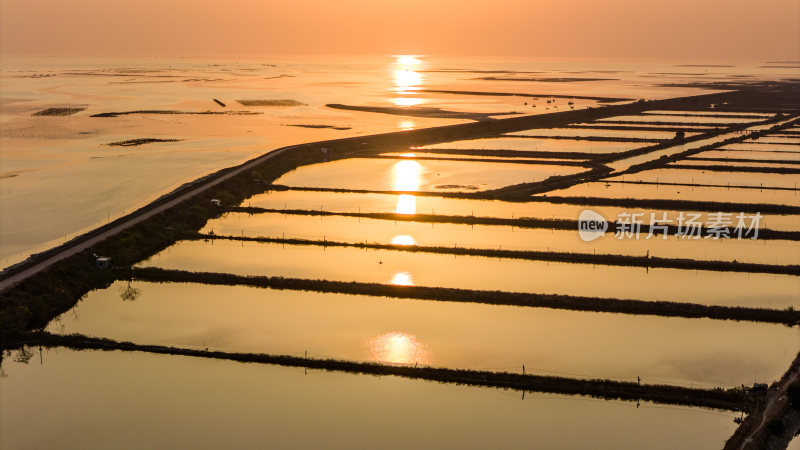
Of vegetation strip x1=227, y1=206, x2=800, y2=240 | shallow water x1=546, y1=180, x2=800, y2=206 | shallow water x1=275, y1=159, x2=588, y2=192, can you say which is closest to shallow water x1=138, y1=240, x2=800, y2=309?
vegetation strip x1=227, y1=206, x2=800, y2=240

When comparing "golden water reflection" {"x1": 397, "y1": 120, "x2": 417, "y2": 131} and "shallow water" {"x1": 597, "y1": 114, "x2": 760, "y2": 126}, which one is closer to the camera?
"golden water reflection" {"x1": 397, "y1": 120, "x2": 417, "y2": 131}

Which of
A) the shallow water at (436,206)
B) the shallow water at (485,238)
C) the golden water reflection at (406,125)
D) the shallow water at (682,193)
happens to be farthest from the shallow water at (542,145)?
the shallow water at (485,238)

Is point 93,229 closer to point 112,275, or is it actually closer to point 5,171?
point 112,275

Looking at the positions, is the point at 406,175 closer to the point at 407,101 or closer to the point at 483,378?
the point at 483,378

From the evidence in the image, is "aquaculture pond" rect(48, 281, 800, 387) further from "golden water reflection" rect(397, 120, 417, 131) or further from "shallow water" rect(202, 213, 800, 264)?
"golden water reflection" rect(397, 120, 417, 131)

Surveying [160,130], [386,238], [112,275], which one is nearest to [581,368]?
[386,238]

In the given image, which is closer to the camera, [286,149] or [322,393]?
[322,393]
